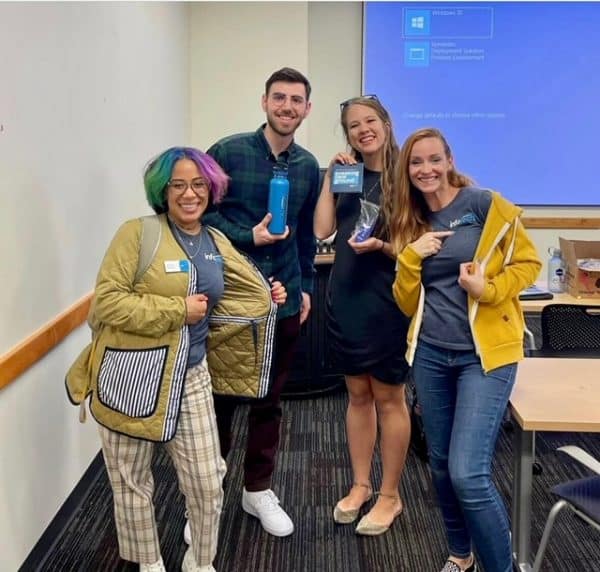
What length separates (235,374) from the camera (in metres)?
1.91

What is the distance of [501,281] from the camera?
5.25 ft

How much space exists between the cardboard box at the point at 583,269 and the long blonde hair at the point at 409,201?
58.7 inches

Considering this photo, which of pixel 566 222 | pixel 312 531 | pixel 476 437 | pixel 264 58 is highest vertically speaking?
pixel 264 58

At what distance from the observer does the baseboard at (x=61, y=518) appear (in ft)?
6.43

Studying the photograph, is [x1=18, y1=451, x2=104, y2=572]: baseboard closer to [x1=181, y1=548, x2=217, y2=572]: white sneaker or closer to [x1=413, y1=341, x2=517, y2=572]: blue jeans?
[x1=181, y1=548, x2=217, y2=572]: white sneaker

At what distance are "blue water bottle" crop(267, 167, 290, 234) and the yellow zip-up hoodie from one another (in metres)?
0.47

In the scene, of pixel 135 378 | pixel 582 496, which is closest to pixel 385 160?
pixel 135 378

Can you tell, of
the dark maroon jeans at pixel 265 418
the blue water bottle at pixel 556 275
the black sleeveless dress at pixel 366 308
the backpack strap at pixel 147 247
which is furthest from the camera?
the blue water bottle at pixel 556 275

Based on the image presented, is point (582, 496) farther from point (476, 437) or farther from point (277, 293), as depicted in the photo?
point (277, 293)

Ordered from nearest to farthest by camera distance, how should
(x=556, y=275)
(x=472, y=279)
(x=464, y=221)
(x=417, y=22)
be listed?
(x=472, y=279) < (x=464, y=221) < (x=556, y=275) < (x=417, y=22)

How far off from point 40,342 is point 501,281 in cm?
139

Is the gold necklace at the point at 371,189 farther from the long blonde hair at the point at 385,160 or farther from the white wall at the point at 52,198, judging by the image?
the white wall at the point at 52,198

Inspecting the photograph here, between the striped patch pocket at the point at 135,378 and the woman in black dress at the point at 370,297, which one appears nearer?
the striped patch pocket at the point at 135,378

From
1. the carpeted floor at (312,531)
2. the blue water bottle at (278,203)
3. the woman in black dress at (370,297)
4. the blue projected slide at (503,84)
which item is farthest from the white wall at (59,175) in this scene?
the blue projected slide at (503,84)
